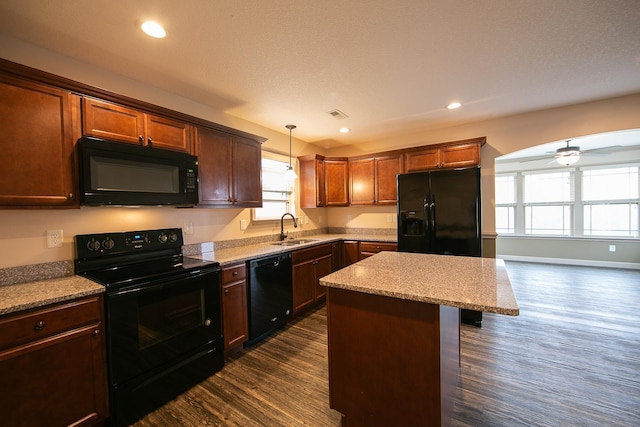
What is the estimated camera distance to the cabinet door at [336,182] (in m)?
4.42

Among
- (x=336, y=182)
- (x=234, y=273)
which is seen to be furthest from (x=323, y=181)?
(x=234, y=273)

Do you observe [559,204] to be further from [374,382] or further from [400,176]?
[374,382]

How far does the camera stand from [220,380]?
7.07 feet

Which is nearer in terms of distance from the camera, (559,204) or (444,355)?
(444,355)

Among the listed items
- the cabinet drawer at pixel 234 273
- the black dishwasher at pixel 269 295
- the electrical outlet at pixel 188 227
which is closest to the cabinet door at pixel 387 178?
the black dishwasher at pixel 269 295

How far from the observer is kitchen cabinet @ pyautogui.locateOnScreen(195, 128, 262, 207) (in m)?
2.56

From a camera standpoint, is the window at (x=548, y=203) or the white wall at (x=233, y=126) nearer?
the white wall at (x=233, y=126)

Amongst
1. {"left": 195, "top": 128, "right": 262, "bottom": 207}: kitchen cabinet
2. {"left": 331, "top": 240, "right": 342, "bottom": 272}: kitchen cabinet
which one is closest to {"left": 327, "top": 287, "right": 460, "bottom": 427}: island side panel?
{"left": 195, "top": 128, "right": 262, "bottom": 207}: kitchen cabinet

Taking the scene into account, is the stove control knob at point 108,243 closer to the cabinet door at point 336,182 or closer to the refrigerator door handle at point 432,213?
the cabinet door at point 336,182

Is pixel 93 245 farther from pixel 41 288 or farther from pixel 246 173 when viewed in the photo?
pixel 246 173

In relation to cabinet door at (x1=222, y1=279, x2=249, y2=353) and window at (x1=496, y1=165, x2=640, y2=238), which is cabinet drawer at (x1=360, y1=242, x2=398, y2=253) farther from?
window at (x1=496, y1=165, x2=640, y2=238)

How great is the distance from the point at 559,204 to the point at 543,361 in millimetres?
5399

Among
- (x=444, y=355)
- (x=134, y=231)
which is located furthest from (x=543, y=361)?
(x=134, y=231)

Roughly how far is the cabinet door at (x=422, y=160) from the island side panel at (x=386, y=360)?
2553 millimetres
